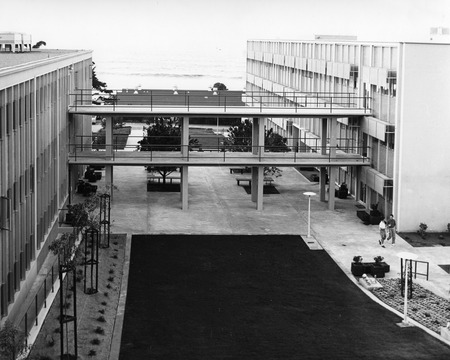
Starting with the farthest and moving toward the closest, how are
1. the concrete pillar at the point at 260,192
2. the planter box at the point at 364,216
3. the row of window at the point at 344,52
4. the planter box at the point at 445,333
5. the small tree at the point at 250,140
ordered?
1. the small tree at the point at 250,140
2. the concrete pillar at the point at 260,192
3. the row of window at the point at 344,52
4. the planter box at the point at 364,216
5. the planter box at the point at 445,333

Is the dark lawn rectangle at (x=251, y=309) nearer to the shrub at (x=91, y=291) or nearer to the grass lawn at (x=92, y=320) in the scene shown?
the grass lawn at (x=92, y=320)

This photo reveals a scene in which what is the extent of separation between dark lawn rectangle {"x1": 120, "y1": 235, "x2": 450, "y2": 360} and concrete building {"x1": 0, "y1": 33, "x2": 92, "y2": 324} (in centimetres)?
364

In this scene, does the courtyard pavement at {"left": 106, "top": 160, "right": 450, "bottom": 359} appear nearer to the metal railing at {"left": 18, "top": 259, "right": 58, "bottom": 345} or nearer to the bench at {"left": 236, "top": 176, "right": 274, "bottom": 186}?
the bench at {"left": 236, "top": 176, "right": 274, "bottom": 186}

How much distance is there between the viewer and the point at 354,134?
49.1m

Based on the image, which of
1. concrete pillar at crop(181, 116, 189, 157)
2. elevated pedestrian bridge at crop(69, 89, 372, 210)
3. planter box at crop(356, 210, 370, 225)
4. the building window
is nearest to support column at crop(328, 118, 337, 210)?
elevated pedestrian bridge at crop(69, 89, 372, 210)

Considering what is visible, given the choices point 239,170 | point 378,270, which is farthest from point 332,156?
point 378,270

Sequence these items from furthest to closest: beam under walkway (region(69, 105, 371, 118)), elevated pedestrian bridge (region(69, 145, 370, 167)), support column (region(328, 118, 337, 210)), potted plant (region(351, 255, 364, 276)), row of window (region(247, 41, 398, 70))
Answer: support column (region(328, 118, 337, 210))
beam under walkway (region(69, 105, 371, 118))
elevated pedestrian bridge (region(69, 145, 370, 167))
row of window (region(247, 41, 398, 70))
potted plant (region(351, 255, 364, 276))

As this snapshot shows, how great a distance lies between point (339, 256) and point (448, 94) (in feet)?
33.5

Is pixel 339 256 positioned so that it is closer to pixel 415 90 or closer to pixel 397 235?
pixel 397 235

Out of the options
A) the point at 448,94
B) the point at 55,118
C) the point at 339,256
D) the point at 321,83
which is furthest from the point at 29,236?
the point at 321,83

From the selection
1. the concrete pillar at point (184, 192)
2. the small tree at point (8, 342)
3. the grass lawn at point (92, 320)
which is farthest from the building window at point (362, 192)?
the small tree at point (8, 342)

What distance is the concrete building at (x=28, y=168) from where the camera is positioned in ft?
84.3

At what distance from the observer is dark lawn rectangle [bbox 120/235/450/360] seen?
972 inches

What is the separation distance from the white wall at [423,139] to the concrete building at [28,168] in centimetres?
1581
